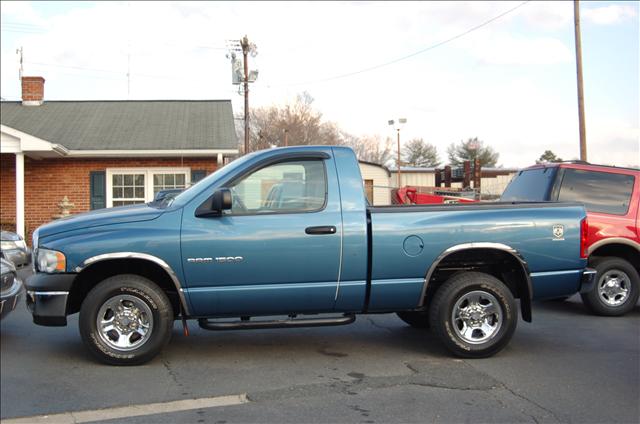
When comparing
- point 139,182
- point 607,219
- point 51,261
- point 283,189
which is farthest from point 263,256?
point 139,182

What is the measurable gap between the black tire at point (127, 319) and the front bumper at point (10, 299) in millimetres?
1274

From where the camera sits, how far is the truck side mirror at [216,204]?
542 centimetres

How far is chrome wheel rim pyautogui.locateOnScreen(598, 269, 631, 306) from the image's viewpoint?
8172 mm

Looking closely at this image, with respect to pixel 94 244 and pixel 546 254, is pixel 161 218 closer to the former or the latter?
pixel 94 244

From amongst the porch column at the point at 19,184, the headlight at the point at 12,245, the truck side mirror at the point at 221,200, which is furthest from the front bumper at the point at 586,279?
the porch column at the point at 19,184

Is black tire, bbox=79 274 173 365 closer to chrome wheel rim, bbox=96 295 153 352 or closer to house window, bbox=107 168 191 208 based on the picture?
chrome wheel rim, bbox=96 295 153 352

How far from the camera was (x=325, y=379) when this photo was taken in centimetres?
534

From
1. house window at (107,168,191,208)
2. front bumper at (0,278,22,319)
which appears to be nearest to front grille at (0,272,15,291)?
front bumper at (0,278,22,319)

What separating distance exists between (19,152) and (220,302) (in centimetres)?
1260

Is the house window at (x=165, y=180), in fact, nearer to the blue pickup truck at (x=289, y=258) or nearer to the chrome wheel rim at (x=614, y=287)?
the blue pickup truck at (x=289, y=258)

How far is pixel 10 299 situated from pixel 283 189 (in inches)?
119

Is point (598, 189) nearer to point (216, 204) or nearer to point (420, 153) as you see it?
point (216, 204)

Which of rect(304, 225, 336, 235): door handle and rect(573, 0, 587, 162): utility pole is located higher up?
rect(573, 0, 587, 162): utility pole

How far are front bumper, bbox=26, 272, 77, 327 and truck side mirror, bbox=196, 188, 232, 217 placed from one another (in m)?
1.22
